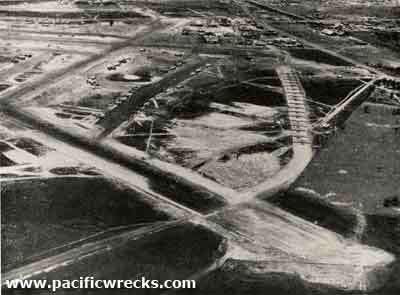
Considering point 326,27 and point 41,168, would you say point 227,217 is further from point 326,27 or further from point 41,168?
point 326,27

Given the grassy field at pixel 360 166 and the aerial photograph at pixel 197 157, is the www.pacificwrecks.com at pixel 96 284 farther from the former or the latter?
the grassy field at pixel 360 166

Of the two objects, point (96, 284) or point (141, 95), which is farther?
point (141, 95)

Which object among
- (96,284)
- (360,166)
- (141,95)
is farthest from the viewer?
(141,95)

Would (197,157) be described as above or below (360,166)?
below

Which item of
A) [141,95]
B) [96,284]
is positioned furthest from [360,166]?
[96,284]

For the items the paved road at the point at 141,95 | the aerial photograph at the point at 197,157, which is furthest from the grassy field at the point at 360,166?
the paved road at the point at 141,95

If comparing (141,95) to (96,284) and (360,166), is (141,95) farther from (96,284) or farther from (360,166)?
(96,284)
